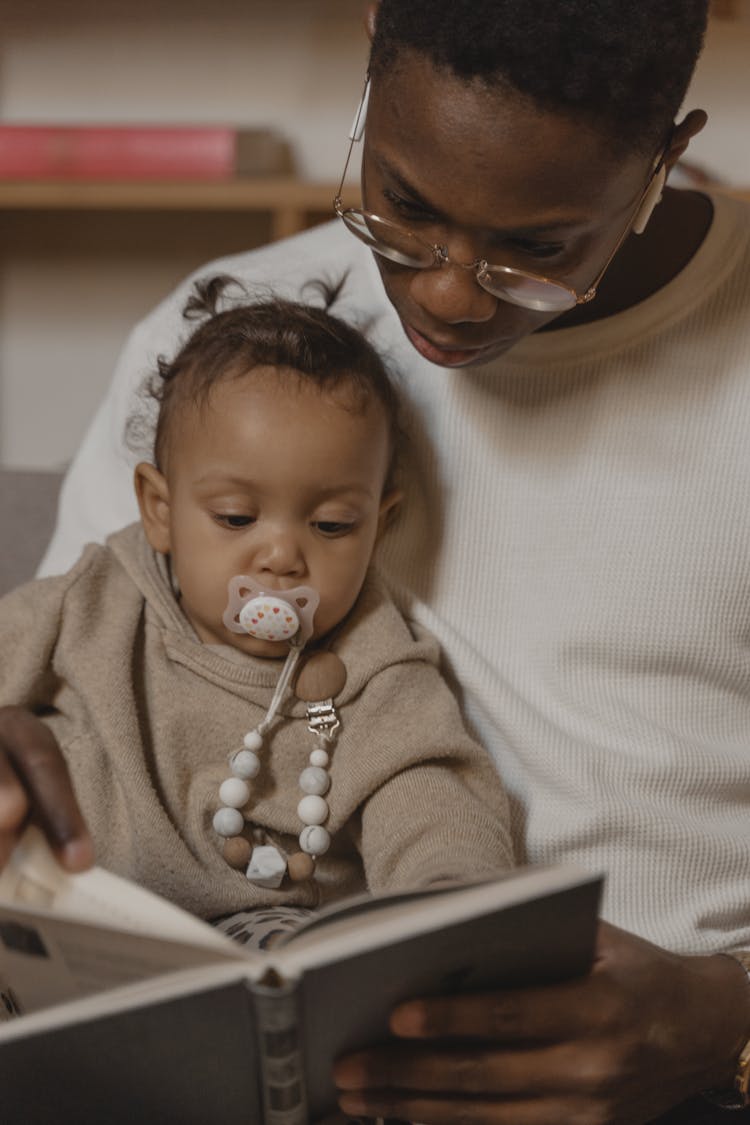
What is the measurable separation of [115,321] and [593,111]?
78.5 inches

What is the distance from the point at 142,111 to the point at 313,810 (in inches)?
76.2

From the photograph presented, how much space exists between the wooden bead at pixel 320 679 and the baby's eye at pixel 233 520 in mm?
148

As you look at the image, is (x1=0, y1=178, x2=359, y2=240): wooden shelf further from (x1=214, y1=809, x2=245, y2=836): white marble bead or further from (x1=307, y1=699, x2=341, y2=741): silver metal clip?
(x1=214, y1=809, x2=245, y2=836): white marble bead

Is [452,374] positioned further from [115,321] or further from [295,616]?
[115,321]

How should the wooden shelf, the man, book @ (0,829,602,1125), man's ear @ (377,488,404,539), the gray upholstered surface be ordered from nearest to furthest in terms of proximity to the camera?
book @ (0,829,602,1125), the man, man's ear @ (377,488,404,539), the gray upholstered surface, the wooden shelf

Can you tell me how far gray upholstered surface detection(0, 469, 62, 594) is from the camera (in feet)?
5.54

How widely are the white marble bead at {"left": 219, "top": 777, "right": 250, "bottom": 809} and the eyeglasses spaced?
49 cm

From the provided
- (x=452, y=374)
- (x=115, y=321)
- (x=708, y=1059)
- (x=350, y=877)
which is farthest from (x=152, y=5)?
(x=708, y=1059)

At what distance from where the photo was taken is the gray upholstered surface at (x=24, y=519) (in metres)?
1.69

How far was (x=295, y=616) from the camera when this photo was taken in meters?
1.20

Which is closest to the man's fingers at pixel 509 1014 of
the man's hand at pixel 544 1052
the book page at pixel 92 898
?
the man's hand at pixel 544 1052

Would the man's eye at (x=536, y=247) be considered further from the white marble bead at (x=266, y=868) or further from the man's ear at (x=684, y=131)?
the white marble bead at (x=266, y=868)

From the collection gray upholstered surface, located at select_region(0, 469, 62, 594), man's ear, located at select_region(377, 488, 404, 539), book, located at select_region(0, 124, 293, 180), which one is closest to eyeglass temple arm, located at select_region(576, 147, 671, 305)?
man's ear, located at select_region(377, 488, 404, 539)

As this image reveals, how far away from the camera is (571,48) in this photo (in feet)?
3.25
